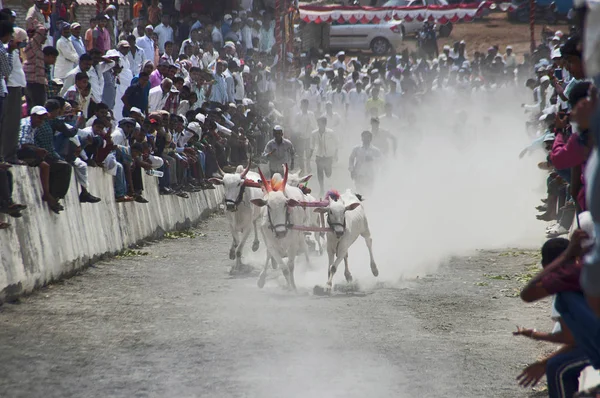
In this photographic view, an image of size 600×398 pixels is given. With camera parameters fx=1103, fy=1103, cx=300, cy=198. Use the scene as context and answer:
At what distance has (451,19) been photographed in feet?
164

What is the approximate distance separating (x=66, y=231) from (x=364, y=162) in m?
12.0

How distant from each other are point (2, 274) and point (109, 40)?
9.97 metres

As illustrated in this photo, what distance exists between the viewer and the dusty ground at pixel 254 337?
9.14 m

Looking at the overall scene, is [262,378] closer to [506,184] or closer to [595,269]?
[595,269]

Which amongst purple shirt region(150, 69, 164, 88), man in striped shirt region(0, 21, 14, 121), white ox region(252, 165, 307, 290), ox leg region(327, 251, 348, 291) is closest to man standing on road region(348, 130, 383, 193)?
purple shirt region(150, 69, 164, 88)

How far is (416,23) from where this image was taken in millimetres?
54156

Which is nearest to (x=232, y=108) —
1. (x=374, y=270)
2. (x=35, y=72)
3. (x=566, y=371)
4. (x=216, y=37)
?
(x=216, y=37)

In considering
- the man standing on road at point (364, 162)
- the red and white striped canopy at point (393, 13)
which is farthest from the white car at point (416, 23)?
the man standing on road at point (364, 162)

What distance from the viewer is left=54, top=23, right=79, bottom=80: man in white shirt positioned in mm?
18031

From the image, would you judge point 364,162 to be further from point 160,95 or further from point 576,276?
point 576,276

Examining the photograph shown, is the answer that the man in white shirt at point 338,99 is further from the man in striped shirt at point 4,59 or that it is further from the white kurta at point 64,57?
the man in striped shirt at point 4,59

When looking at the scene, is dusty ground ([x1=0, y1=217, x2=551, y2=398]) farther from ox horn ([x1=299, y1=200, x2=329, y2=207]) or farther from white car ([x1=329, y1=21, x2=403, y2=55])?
white car ([x1=329, y1=21, x2=403, y2=55])

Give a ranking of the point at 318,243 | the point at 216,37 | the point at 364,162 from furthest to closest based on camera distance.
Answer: the point at 216,37 < the point at 364,162 < the point at 318,243

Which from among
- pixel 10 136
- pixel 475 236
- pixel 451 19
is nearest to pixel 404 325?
pixel 10 136
